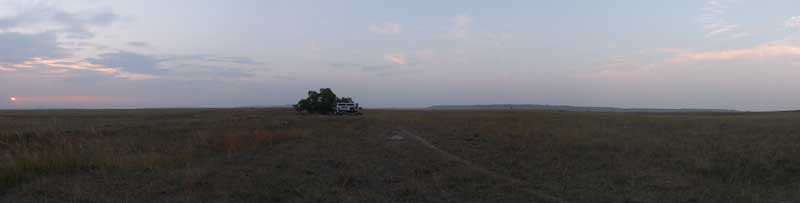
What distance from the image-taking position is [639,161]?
11.5 metres


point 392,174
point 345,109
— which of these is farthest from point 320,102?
point 392,174

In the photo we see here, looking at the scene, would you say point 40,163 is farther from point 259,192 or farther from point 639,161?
point 639,161

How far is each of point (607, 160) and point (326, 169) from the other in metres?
6.99

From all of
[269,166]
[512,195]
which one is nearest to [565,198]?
[512,195]

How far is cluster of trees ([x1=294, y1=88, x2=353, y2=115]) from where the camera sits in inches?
2157

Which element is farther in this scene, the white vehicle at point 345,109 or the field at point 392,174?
the white vehicle at point 345,109

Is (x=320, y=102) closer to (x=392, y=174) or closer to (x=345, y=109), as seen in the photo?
(x=345, y=109)

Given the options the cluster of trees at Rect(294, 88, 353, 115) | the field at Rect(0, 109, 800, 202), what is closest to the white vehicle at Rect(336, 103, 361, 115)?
the cluster of trees at Rect(294, 88, 353, 115)

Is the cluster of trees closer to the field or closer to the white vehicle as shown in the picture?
the white vehicle

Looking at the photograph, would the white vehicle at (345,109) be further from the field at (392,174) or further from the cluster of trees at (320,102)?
the field at (392,174)

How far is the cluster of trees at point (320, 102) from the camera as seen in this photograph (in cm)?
5478

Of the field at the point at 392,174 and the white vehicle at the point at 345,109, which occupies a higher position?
the white vehicle at the point at 345,109

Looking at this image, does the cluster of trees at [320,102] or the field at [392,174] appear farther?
the cluster of trees at [320,102]

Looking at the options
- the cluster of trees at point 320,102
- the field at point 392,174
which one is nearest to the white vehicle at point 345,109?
the cluster of trees at point 320,102
